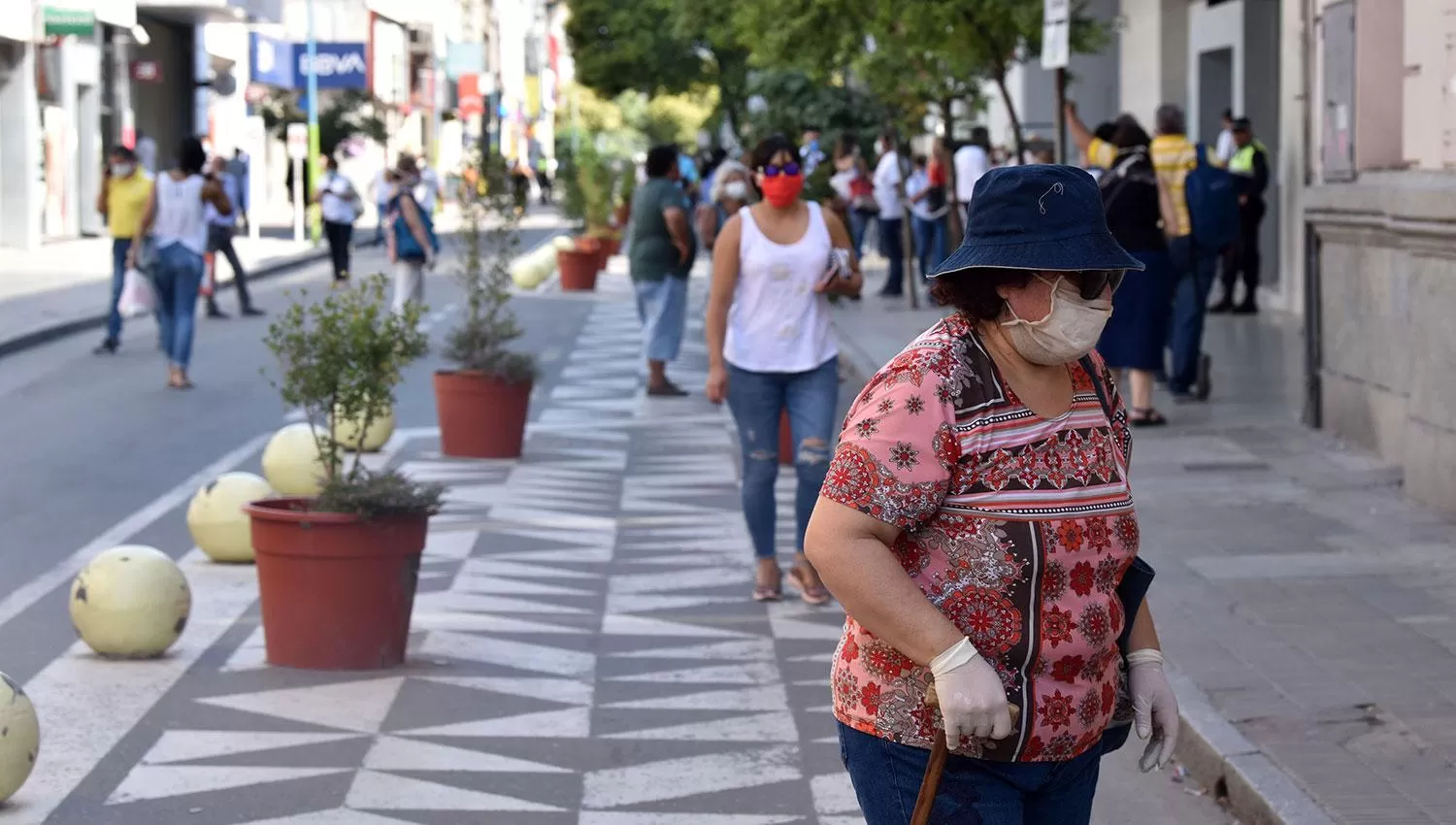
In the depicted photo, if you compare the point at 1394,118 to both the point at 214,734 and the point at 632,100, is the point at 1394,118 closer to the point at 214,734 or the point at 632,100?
the point at 214,734

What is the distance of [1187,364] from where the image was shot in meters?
14.6

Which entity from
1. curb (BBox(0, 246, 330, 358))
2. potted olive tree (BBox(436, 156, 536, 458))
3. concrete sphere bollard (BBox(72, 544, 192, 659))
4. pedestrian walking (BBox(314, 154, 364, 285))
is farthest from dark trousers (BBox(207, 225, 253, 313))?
concrete sphere bollard (BBox(72, 544, 192, 659))

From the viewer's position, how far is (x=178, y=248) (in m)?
16.5

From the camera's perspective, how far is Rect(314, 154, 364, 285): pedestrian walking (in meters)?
28.3

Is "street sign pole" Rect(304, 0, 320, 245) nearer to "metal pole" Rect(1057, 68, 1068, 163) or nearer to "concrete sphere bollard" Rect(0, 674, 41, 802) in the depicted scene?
"metal pole" Rect(1057, 68, 1068, 163)

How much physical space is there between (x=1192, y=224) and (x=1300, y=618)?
6.93m

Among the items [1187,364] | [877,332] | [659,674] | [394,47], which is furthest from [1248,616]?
[394,47]

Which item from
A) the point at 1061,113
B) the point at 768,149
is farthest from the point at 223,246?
the point at 768,149

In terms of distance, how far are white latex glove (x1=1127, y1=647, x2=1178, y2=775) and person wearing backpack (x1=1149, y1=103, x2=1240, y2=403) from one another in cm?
1068

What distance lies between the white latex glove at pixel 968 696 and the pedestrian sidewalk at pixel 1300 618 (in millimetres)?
2463

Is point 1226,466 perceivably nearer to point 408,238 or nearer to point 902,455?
point 902,455

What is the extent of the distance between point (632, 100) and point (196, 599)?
107 meters

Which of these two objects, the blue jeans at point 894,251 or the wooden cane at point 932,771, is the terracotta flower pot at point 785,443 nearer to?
the wooden cane at point 932,771

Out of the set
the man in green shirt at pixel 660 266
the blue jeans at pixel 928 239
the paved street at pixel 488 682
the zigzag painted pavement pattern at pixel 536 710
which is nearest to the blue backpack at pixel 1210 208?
the paved street at pixel 488 682
